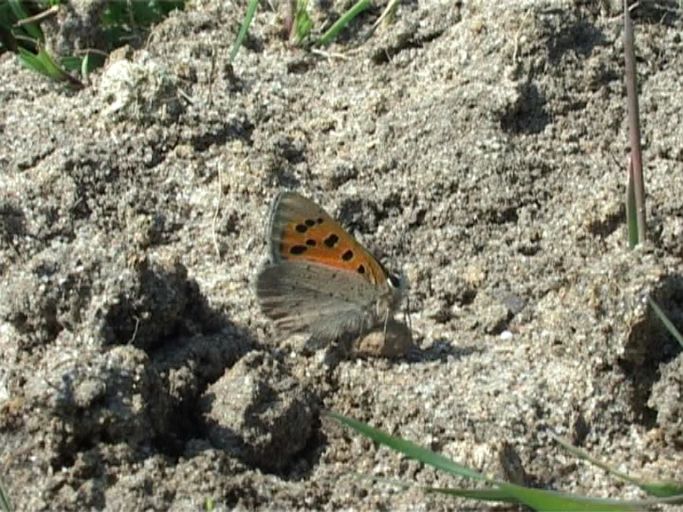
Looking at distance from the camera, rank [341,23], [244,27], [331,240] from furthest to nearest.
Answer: [341,23], [244,27], [331,240]

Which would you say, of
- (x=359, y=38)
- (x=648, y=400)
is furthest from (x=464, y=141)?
(x=648, y=400)

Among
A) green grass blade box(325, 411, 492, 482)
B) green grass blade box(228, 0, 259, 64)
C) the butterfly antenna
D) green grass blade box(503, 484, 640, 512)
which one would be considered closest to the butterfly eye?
the butterfly antenna

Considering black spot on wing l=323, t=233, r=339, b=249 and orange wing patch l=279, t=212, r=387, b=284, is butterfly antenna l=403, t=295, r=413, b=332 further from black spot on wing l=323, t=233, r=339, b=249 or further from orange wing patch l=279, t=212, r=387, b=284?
black spot on wing l=323, t=233, r=339, b=249

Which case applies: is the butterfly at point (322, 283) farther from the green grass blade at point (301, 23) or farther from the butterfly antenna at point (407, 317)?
the green grass blade at point (301, 23)

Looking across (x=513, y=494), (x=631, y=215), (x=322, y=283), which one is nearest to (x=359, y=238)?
(x=322, y=283)

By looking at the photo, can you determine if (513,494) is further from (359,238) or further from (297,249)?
(359,238)

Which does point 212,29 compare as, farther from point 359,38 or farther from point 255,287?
point 255,287
